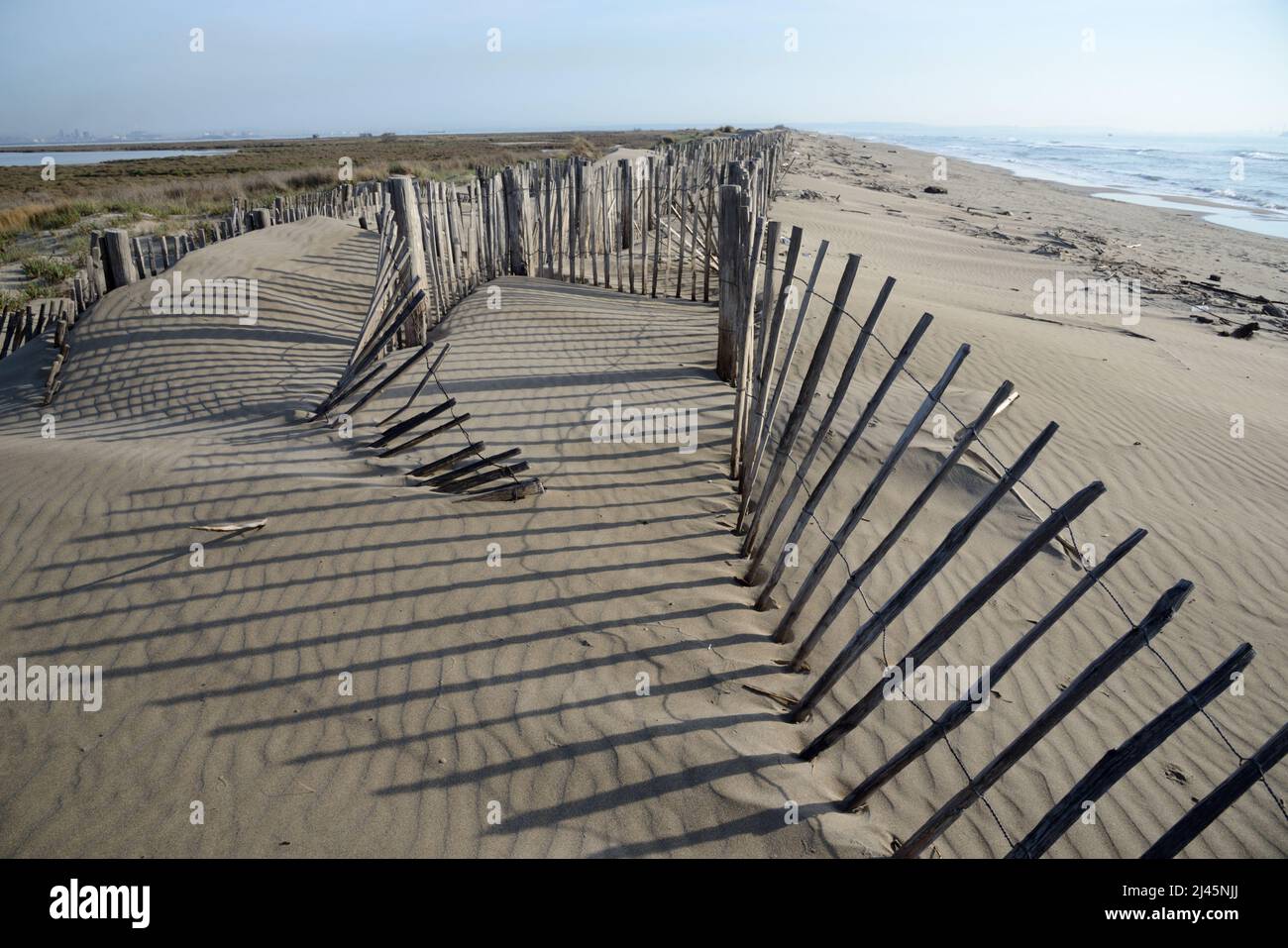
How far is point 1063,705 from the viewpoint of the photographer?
6.13ft

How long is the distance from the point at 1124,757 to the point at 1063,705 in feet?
0.62

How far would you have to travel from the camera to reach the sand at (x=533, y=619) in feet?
8.08

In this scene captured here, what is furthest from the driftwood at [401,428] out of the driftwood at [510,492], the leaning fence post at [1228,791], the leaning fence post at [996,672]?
the leaning fence post at [1228,791]

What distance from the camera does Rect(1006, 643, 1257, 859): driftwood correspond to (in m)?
1.50

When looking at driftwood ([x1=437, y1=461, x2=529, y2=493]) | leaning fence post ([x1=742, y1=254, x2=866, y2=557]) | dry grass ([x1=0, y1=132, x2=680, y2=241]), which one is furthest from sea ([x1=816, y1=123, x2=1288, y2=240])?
driftwood ([x1=437, y1=461, x2=529, y2=493])

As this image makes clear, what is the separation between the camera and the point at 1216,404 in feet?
22.3

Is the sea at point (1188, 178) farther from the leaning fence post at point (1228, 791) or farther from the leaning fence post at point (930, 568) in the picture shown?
the leaning fence post at point (1228, 791)

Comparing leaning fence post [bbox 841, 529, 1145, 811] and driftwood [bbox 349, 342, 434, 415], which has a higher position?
driftwood [bbox 349, 342, 434, 415]

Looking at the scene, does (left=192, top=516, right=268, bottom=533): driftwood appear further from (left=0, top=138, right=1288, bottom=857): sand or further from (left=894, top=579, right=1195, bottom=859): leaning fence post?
(left=894, top=579, right=1195, bottom=859): leaning fence post

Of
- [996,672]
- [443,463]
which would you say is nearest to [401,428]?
[443,463]

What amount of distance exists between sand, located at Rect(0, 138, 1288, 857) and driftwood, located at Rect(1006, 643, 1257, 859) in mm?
656

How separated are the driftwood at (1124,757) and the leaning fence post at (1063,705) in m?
0.14
